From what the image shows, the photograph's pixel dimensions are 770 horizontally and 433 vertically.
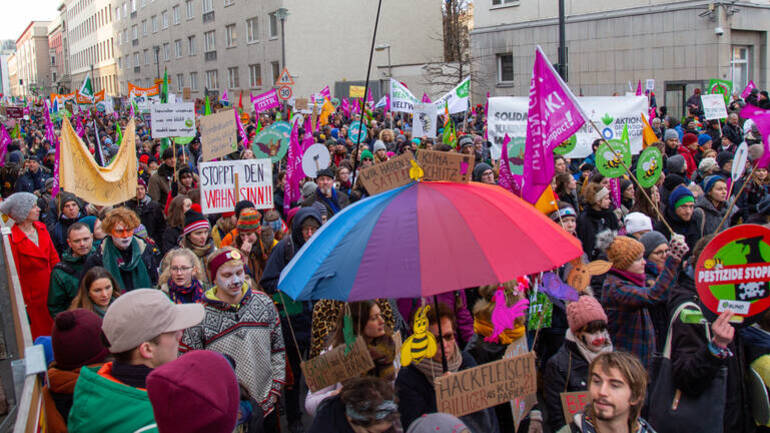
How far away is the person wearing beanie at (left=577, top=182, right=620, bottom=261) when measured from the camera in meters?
6.99

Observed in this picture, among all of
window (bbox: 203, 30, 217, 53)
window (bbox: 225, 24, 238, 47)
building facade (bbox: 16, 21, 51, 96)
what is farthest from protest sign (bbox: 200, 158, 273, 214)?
building facade (bbox: 16, 21, 51, 96)

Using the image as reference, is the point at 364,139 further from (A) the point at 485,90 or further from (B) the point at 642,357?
(A) the point at 485,90

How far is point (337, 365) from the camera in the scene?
3451 millimetres

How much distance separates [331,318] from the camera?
446cm

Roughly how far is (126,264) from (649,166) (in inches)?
221

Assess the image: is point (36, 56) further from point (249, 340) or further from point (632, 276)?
point (632, 276)

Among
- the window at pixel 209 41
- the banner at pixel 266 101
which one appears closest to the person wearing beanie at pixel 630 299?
the banner at pixel 266 101

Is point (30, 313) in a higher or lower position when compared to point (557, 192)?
lower

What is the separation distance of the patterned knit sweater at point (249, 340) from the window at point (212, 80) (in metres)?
50.2

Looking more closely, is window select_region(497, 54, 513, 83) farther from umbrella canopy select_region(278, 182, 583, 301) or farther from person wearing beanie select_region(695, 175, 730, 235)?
umbrella canopy select_region(278, 182, 583, 301)

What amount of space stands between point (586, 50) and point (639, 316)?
25.1 m

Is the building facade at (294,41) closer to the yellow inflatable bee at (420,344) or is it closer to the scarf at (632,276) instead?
the scarf at (632,276)

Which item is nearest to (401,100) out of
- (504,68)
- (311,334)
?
(311,334)

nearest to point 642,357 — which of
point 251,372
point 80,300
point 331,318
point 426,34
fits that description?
point 331,318
